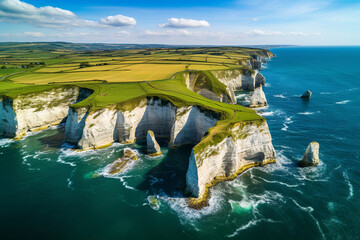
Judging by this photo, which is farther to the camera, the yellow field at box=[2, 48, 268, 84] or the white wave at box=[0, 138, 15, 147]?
the yellow field at box=[2, 48, 268, 84]

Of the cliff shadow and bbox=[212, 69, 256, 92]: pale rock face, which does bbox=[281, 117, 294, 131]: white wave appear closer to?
the cliff shadow

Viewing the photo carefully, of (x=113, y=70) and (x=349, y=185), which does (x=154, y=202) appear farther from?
(x=113, y=70)

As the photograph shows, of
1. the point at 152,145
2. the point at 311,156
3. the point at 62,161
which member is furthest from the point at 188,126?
the point at 62,161

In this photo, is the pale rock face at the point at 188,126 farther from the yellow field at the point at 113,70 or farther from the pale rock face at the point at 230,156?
the yellow field at the point at 113,70

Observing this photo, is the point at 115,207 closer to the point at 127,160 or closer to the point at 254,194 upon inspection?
the point at 127,160

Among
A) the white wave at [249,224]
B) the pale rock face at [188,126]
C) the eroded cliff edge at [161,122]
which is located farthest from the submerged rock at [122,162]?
the white wave at [249,224]

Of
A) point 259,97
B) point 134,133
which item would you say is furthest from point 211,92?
point 134,133

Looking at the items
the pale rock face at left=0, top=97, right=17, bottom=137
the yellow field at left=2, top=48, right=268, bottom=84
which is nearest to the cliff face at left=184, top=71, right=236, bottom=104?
the yellow field at left=2, top=48, right=268, bottom=84
